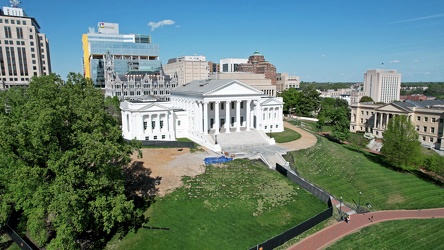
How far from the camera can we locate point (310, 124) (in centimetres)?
9388

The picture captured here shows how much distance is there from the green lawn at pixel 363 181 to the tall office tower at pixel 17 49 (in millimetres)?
108995

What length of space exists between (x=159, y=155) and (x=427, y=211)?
1537 inches

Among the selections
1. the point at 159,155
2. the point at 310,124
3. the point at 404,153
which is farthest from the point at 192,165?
the point at 310,124

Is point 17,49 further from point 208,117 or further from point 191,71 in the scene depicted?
point 208,117

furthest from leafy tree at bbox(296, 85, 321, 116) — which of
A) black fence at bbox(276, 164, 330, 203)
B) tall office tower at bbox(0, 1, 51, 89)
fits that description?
tall office tower at bbox(0, 1, 51, 89)

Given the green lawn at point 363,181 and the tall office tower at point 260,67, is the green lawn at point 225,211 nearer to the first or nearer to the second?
the green lawn at point 363,181

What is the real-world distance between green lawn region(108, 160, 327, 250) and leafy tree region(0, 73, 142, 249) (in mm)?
5227

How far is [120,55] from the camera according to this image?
155750mm

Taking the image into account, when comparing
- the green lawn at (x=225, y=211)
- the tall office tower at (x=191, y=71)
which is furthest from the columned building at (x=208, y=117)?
the tall office tower at (x=191, y=71)

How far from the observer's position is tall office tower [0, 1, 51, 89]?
114 m

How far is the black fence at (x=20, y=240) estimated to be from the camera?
2764 cm

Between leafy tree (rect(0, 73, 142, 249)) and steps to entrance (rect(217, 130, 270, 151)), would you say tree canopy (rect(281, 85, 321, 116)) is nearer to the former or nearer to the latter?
steps to entrance (rect(217, 130, 270, 151))

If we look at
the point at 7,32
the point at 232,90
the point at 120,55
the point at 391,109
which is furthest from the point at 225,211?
the point at 120,55

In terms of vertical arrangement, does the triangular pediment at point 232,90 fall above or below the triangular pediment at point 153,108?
above
